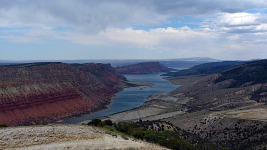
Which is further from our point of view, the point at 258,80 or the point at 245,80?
the point at 245,80

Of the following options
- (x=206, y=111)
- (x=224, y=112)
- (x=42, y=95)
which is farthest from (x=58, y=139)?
(x=42, y=95)

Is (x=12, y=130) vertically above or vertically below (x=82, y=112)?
above

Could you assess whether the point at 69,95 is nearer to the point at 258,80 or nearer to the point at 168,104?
the point at 168,104

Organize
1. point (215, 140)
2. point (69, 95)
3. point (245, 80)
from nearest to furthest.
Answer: point (215, 140)
point (69, 95)
point (245, 80)

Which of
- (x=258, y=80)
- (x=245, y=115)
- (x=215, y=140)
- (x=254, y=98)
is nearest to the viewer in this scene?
(x=215, y=140)

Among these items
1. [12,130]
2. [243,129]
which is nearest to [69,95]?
[243,129]

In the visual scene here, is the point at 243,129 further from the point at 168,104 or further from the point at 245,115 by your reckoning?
the point at 168,104

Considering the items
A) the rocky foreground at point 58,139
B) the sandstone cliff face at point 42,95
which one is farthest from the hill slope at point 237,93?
the rocky foreground at point 58,139

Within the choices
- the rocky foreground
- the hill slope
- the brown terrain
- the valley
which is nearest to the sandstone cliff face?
the valley
